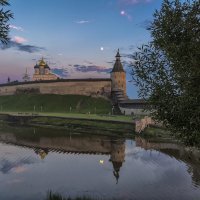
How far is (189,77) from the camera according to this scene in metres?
15.1

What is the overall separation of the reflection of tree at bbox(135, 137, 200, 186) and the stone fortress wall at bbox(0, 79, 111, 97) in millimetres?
61993

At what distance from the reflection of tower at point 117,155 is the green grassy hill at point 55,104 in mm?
45963

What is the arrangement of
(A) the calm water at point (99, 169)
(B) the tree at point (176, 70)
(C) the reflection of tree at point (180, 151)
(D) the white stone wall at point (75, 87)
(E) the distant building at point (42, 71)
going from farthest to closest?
(E) the distant building at point (42, 71) < (D) the white stone wall at point (75, 87) < (C) the reflection of tree at point (180, 151) < (A) the calm water at point (99, 169) < (B) the tree at point (176, 70)

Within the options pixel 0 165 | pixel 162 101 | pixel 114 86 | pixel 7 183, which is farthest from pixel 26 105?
pixel 162 101

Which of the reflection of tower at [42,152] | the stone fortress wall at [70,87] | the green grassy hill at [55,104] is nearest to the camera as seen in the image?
the reflection of tower at [42,152]

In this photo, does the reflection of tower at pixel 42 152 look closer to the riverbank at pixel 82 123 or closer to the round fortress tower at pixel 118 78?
the riverbank at pixel 82 123

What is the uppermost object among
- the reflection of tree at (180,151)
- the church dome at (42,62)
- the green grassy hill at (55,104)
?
the church dome at (42,62)

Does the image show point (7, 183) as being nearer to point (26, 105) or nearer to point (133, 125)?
point (133, 125)

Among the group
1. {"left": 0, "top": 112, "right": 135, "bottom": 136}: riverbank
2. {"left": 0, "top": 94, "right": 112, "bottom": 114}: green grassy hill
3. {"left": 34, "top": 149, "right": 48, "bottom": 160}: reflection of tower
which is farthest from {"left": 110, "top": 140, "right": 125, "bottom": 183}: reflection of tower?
{"left": 0, "top": 94, "right": 112, "bottom": 114}: green grassy hill

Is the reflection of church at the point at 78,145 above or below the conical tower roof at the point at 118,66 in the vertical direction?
below

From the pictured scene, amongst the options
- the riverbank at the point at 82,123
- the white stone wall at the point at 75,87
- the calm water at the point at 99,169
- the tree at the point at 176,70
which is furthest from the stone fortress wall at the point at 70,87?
the tree at the point at 176,70

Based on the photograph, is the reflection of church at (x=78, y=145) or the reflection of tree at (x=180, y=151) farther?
the reflection of church at (x=78, y=145)

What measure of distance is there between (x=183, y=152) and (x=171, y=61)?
2674 cm

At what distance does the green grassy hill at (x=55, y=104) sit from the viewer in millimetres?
101562
